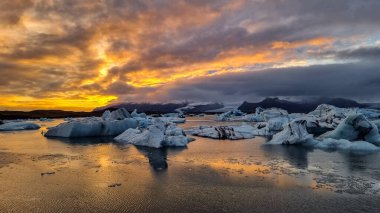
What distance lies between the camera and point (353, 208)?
5.58 metres

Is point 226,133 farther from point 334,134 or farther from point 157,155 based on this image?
point 157,155

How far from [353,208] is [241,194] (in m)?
1.86

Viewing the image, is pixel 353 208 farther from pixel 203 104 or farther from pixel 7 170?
pixel 203 104

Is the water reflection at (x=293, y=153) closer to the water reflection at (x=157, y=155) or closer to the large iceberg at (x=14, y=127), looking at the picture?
the water reflection at (x=157, y=155)

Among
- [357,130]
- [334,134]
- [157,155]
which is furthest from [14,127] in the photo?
[357,130]

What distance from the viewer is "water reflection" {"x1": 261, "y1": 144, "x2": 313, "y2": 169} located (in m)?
9.95

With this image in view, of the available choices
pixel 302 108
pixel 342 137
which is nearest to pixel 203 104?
pixel 302 108

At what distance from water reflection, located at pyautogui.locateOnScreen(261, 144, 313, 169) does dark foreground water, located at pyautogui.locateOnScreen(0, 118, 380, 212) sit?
0.10 feet

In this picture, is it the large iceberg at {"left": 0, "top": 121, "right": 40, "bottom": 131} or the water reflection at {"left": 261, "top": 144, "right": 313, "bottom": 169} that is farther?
the large iceberg at {"left": 0, "top": 121, "right": 40, "bottom": 131}

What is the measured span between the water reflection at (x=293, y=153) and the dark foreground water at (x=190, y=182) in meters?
0.03

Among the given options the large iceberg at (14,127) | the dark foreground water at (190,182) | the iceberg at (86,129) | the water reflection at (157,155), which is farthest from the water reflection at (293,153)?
the large iceberg at (14,127)

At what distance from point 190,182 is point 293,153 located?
5.86 m

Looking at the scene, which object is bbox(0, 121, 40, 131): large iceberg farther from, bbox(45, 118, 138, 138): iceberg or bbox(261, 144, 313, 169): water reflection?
bbox(261, 144, 313, 169): water reflection

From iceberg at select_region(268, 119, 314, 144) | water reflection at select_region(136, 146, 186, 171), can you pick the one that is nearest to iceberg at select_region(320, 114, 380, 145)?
iceberg at select_region(268, 119, 314, 144)
